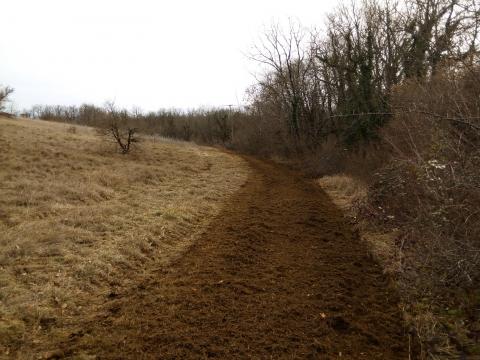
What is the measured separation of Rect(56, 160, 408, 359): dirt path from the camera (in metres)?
3.71

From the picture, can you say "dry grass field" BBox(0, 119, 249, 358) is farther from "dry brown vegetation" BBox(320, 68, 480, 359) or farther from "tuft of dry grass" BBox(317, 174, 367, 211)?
"dry brown vegetation" BBox(320, 68, 480, 359)

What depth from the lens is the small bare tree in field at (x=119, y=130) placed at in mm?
20000

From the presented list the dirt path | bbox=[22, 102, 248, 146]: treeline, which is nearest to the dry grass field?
the dirt path

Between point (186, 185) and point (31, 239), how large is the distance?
281 inches

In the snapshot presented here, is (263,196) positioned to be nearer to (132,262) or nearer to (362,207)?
(362,207)

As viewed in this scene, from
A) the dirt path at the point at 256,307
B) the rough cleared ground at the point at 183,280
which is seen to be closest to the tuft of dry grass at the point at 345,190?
the rough cleared ground at the point at 183,280

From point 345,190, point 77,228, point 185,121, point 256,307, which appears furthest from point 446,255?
point 185,121

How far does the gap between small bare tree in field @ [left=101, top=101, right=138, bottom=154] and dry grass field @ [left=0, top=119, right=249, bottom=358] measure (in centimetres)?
436

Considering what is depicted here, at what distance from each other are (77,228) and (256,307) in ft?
14.6

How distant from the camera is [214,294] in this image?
191 inches

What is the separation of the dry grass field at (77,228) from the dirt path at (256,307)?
0.46m

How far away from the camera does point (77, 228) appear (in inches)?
281

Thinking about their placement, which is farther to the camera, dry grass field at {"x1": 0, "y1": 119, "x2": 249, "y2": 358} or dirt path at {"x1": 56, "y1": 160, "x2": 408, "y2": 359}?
dry grass field at {"x1": 0, "y1": 119, "x2": 249, "y2": 358}

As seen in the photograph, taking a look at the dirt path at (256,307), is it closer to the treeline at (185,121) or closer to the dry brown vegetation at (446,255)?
the dry brown vegetation at (446,255)
